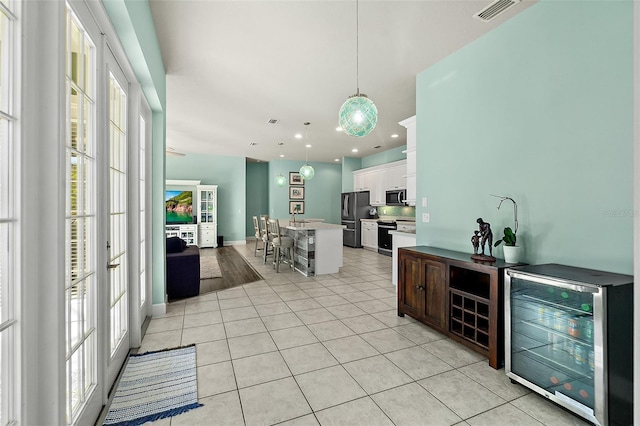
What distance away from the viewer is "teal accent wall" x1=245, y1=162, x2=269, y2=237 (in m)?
10.6

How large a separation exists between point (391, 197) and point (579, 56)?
220 inches

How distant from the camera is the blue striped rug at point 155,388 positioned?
168 cm

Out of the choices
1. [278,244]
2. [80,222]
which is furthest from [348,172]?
[80,222]

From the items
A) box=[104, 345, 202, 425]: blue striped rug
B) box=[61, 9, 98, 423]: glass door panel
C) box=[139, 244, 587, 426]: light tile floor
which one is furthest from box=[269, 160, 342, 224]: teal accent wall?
box=[61, 9, 98, 423]: glass door panel

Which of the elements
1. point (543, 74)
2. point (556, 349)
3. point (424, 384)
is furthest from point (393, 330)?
point (543, 74)

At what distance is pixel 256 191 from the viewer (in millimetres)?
10734

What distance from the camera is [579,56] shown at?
2055mm

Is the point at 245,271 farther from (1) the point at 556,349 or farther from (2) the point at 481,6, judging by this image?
(2) the point at 481,6

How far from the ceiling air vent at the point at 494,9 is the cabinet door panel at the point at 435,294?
86.6 inches

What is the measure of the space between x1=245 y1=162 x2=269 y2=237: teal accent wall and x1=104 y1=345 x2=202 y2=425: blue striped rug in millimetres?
8417

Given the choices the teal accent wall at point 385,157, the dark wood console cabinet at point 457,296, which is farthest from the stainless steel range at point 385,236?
the dark wood console cabinet at point 457,296

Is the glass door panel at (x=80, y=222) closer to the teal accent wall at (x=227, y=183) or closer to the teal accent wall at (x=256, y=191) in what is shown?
the teal accent wall at (x=227, y=183)

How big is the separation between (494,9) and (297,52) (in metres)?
1.85

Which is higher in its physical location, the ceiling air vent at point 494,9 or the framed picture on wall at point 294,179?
the ceiling air vent at point 494,9
